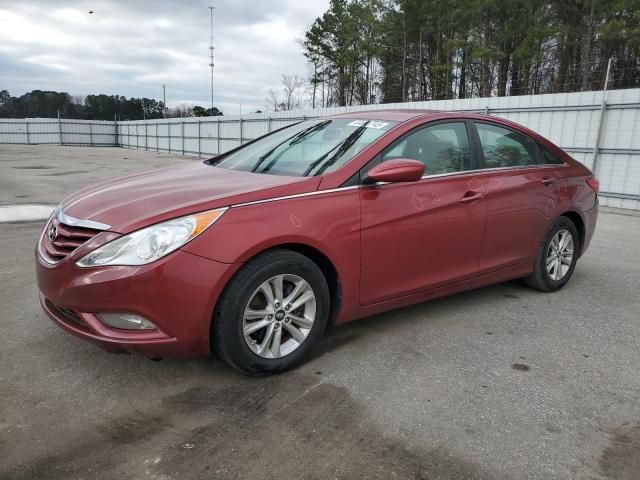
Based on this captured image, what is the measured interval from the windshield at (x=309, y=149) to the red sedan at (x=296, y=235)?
2 cm

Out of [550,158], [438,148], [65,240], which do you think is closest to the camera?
[65,240]

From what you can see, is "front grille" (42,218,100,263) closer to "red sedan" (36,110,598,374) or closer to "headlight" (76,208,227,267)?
"red sedan" (36,110,598,374)

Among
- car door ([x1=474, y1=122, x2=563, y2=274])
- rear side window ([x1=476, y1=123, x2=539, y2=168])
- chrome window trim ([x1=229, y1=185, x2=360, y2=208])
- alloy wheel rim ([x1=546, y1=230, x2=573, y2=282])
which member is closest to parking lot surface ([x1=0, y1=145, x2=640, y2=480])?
car door ([x1=474, y1=122, x2=563, y2=274])

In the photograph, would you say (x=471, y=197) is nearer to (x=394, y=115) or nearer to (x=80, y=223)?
(x=394, y=115)

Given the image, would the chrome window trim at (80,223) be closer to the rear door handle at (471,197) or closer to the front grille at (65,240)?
the front grille at (65,240)

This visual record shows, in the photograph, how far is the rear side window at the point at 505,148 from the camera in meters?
4.01

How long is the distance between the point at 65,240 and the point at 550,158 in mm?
3898

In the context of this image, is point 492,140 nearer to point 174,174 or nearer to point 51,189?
point 174,174

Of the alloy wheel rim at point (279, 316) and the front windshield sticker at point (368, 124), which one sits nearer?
the alloy wheel rim at point (279, 316)

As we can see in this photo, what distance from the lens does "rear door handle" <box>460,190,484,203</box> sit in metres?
3.67

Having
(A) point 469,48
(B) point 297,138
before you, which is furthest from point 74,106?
(B) point 297,138

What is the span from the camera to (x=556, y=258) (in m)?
4.60

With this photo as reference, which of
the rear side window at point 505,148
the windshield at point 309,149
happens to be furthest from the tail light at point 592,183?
the windshield at point 309,149

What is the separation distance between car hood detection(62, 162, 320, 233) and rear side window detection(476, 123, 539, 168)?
5.49ft
